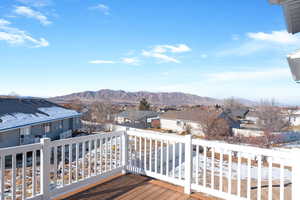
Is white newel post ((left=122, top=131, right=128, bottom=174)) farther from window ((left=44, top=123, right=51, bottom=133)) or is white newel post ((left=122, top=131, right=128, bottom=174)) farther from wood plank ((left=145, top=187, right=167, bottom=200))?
window ((left=44, top=123, right=51, bottom=133))

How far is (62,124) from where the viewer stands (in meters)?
19.2

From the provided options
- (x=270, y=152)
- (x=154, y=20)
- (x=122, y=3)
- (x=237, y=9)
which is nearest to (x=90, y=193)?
(x=270, y=152)

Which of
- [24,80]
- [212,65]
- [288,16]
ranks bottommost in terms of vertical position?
[288,16]

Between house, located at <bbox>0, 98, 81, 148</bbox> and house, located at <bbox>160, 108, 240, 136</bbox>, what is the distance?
53.0 ft

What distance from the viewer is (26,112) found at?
15922 millimetres

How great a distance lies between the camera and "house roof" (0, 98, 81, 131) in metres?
13.8

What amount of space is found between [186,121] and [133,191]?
27.3 m

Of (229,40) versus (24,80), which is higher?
(229,40)

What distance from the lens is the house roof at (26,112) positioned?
13.8 m

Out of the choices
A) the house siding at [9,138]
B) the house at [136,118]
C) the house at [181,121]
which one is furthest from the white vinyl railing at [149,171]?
the house at [136,118]

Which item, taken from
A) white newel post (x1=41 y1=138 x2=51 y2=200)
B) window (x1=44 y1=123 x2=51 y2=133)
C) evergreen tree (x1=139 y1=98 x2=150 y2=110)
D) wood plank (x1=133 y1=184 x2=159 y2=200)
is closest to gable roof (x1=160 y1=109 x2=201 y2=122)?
evergreen tree (x1=139 y1=98 x2=150 y2=110)

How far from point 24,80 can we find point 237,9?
26959 millimetres

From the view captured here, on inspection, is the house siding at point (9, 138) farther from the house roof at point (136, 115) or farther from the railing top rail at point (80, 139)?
the house roof at point (136, 115)

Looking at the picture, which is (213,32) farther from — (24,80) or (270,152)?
(24,80)
